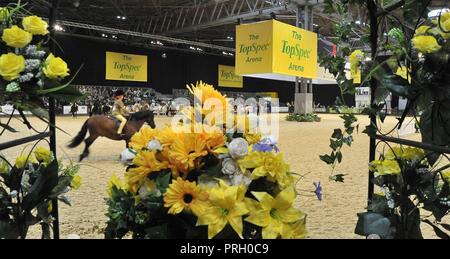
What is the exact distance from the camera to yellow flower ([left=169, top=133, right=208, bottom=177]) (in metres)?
0.93

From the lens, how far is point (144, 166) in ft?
3.25

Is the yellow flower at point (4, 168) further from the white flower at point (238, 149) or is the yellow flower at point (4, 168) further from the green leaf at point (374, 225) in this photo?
the green leaf at point (374, 225)

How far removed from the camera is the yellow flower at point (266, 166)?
36.0 inches

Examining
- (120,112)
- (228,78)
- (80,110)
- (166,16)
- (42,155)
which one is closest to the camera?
(42,155)

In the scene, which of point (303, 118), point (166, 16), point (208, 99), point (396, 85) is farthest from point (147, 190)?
point (166, 16)

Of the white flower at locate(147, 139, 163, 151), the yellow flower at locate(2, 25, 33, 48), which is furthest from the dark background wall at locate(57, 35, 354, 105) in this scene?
the white flower at locate(147, 139, 163, 151)

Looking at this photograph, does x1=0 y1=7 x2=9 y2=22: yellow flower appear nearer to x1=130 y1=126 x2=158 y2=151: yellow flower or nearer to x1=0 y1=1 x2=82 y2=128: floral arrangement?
x1=0 y1=1 x2=82 y2=128: floral arrangement

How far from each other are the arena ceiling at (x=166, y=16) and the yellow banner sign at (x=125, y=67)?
122 centimetres

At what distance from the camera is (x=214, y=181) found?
933 mm

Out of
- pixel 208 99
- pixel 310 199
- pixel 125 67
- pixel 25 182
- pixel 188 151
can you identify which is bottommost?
pixel 310 199

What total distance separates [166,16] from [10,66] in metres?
22.5

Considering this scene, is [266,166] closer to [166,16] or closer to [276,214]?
[276,214]
